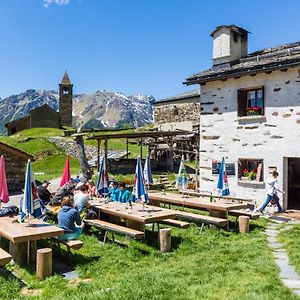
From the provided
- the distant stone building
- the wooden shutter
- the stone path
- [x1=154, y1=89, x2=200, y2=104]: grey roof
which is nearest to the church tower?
the distant stone building

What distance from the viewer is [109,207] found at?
10.4 m

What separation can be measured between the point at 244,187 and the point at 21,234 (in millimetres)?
10126

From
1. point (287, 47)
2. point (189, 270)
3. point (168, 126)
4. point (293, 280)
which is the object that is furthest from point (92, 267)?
point (168, 126)

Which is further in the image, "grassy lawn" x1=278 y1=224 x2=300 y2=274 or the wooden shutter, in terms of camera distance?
the wooden shutter

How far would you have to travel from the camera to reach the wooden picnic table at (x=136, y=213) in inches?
349

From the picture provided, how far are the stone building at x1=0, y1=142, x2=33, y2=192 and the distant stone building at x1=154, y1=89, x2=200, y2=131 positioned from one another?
17050mm

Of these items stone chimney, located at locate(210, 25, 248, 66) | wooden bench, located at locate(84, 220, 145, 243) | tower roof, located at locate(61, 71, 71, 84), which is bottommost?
wooden bench, located at locate(84, 220, 145, 243)

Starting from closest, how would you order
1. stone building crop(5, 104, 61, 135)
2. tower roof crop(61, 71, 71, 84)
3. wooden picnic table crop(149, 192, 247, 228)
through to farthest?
wooden picnic table crop(149, 192, 247, 228), stone building crop(5, 104, 61, 135), tower roof crop(61, 71, 71, 84)

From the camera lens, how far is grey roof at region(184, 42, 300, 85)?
44.6 feet

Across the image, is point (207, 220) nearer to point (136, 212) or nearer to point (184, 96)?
point (136, 212)

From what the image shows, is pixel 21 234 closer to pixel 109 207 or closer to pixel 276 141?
pixel 109 207

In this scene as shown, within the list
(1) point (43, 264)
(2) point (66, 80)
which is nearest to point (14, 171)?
(1) point (43, 264)

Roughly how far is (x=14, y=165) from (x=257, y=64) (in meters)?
15.0

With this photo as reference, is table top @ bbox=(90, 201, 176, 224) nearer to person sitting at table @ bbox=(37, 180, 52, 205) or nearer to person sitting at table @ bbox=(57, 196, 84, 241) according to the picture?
person sitting at table @ bbox=(57, 196, 84, 241)
